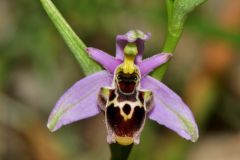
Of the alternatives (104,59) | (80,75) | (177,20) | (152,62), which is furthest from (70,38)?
(80,75)

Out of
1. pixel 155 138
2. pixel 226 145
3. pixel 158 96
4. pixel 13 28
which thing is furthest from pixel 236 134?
pixel 158 96

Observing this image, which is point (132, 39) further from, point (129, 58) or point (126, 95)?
point (126, 95)

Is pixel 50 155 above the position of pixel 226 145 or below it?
above

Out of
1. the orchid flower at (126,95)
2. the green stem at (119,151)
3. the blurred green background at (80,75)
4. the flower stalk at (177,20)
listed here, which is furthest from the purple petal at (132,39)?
the blurred green background at (80,75)

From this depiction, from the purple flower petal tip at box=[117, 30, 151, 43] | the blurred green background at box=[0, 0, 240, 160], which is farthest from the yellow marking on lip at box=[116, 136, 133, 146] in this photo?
the blurred green background at box=[0, 0, 240, 160]

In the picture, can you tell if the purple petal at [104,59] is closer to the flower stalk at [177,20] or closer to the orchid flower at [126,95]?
the orchid flower at [126,95]

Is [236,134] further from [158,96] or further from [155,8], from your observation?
[158,96]
